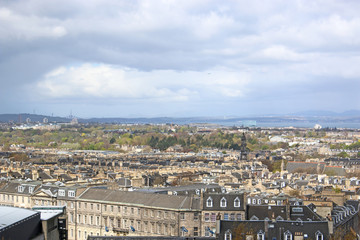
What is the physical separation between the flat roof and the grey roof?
787 inches

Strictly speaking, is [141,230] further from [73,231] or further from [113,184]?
[113,184]

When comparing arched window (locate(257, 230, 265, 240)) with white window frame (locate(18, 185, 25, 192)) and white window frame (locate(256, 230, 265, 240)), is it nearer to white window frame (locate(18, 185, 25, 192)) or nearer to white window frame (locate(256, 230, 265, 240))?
white window frame (locate(256, 230, 265, 240))

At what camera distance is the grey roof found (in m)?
70.7

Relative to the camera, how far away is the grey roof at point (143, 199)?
70.7m

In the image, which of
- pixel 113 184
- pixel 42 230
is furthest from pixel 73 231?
pixel 42 230

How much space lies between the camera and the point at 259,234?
58250 mm

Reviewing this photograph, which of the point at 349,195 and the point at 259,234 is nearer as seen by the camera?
the point at 259,234

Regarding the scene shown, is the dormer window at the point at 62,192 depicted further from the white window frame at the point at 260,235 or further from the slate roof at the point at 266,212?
the white window frame at the point at 260,235

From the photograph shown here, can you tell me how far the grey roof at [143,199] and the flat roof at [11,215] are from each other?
787 inches

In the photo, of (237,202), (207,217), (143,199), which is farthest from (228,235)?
(143,199)

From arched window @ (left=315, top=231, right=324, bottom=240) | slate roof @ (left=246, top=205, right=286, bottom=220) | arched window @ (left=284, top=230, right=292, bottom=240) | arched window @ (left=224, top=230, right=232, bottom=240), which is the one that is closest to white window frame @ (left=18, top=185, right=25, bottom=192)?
slate roof @ (left=246, top=205, right=286, bottom=220)

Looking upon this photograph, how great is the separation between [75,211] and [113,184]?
16740mm

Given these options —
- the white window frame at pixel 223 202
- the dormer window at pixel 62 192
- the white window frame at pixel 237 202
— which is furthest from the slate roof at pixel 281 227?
the dormer window at pixel 62 192

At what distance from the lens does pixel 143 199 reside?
75.5 m
